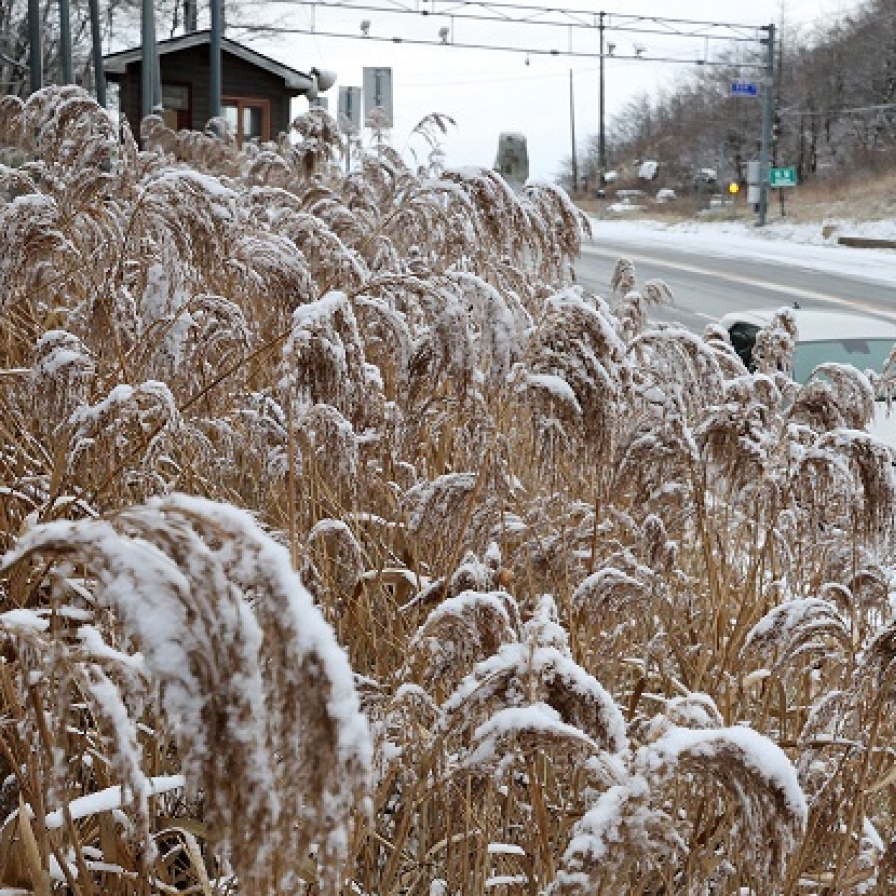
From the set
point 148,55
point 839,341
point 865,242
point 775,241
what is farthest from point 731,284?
point 839,341

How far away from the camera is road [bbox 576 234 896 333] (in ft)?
64.3

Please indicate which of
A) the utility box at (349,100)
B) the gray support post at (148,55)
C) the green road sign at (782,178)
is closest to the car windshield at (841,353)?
the gray support post at (148,55)

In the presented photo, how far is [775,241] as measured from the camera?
3469cm

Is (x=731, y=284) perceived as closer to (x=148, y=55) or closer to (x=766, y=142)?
(x=148, y=55)

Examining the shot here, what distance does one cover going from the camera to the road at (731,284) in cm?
1961

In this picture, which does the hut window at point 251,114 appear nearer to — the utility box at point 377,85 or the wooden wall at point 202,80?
the wooden wall at point 202,80

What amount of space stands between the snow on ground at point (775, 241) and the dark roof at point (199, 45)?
8.80 metres

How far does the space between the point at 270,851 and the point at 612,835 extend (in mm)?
443

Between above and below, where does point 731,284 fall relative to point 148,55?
below

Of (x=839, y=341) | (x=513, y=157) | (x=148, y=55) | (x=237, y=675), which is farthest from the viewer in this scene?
(x=513, y=157)

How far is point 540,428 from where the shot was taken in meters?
2.02

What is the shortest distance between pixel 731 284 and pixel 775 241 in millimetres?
12120

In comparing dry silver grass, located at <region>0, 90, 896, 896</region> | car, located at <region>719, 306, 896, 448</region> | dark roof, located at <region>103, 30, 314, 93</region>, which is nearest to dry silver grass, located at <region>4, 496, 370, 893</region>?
dry silver grass, located at <region>0, 90, 896, 896</region>

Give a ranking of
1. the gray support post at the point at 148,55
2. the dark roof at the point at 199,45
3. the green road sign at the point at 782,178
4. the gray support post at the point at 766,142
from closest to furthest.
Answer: the gray support post at the point at 148,55, the dark roof at the point at 199,45, the green road sign at the point at 782,178, the gray support post at the point at 766,142
